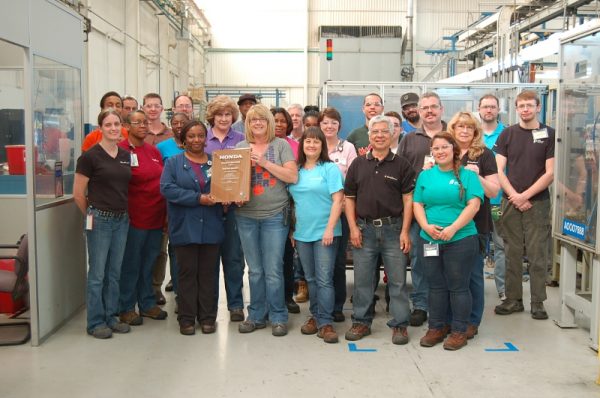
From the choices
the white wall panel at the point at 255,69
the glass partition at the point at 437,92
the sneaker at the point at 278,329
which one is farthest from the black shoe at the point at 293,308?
the white wall panel at the point at 255,69

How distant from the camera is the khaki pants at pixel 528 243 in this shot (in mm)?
4492

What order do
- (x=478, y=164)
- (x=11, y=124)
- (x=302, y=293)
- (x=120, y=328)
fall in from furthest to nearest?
(x=11, y=124) < (x=302, y=293) < (x=120, y=328) < (x=478, y=164)

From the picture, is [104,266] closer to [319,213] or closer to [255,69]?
[319,213]

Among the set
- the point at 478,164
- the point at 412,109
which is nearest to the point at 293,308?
→ the point at 478,164

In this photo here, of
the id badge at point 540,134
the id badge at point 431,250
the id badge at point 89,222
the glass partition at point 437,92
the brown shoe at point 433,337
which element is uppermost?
the glass partition at point 437,92

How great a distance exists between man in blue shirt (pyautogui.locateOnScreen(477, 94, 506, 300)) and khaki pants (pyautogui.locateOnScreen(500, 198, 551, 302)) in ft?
0.71

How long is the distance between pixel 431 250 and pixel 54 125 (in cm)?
275

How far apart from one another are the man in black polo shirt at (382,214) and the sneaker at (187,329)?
3.53ft

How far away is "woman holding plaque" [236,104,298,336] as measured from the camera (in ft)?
12.9

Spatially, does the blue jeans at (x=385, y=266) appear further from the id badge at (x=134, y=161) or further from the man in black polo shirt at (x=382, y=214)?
the id badge at (x=134, y=161)

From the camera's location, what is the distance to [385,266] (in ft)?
12.9

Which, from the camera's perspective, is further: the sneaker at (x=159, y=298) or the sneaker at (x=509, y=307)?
the sneaker at (x=159, y=298)

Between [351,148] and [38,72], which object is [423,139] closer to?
[351,148]

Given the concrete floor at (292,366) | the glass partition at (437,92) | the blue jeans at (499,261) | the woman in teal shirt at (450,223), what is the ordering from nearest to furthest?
1. the concrete floor at (292,366)
2. the woman in teal shirt at (450,223)
3. the blue jeans at (499,261)
4. the glass partition at (437,92)
